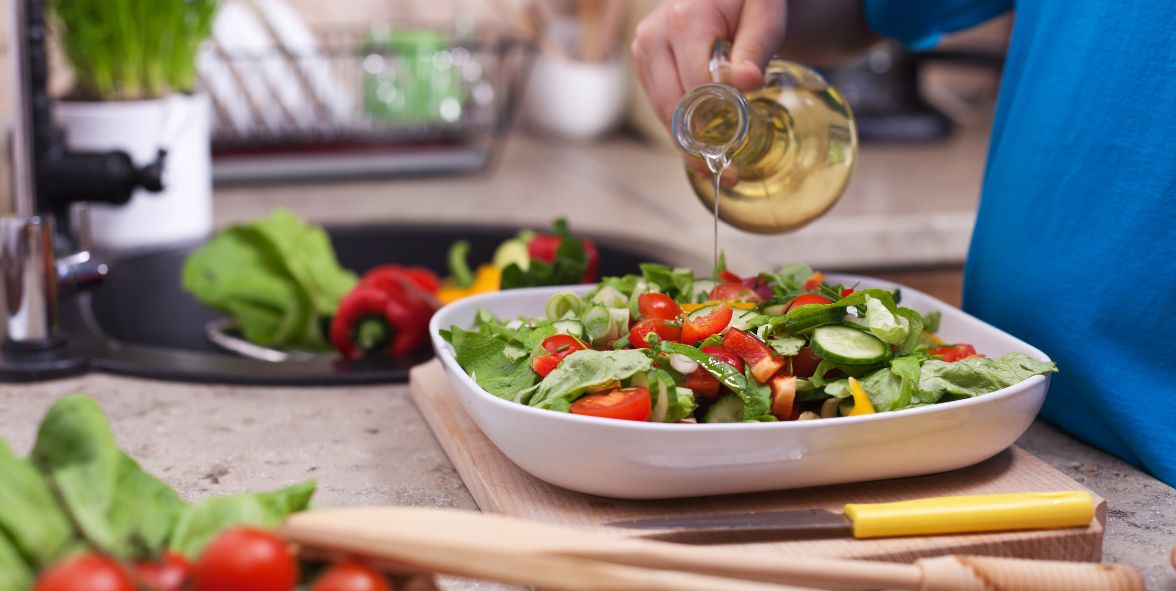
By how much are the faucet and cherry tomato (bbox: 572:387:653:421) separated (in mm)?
606

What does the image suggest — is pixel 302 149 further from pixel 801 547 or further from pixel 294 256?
pixel 801 547

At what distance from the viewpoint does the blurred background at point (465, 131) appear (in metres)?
1.59

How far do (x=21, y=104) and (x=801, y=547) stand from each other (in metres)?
0.85

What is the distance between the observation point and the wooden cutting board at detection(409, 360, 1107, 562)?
69cm

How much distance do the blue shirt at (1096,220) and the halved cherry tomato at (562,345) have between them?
41 cm

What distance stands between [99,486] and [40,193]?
2.86ft

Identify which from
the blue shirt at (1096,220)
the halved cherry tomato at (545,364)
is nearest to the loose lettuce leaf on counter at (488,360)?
the halved cherry tomato at (545,364)

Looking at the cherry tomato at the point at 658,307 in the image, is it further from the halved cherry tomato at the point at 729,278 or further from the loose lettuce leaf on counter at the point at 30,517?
the loose lettuce leaf on counter at the point at 30,517

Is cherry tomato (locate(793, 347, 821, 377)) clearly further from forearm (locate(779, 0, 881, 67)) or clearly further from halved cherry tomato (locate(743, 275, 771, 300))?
forearm (locate(779, 0, 881, 67))

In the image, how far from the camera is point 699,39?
1031mm

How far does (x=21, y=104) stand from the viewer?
1.13 metres

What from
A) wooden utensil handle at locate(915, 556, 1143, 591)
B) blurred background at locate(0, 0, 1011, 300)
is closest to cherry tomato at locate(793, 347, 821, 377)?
wooden utensil handle at locate(915, 556, 1143, 591)

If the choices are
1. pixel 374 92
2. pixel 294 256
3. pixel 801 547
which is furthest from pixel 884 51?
pixel 801 547

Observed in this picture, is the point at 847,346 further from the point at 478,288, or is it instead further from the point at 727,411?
the point at 478,288
